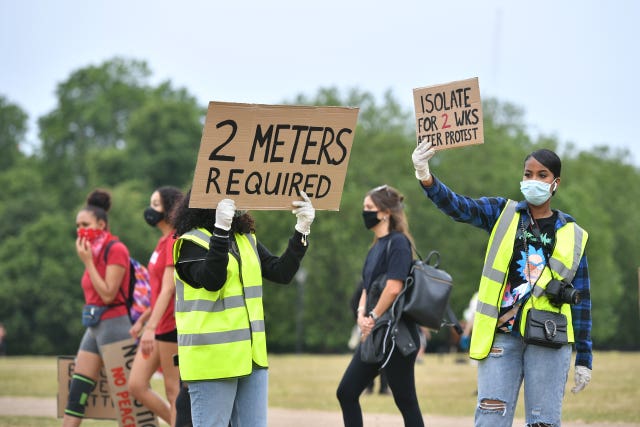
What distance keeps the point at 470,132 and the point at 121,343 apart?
4085 mm

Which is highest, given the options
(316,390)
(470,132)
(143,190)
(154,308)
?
(143,190)

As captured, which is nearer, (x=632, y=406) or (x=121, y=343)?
(x=121, y=343)

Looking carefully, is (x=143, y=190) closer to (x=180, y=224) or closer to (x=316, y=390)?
(x=316, y=390)

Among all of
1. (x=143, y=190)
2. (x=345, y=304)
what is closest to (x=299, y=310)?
(x=345, y=304)

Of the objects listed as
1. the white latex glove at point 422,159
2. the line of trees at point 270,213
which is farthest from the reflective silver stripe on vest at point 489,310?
the line of trees at point 270,213

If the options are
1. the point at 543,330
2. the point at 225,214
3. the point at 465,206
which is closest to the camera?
the point at 225,214

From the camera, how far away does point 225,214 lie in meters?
6.47

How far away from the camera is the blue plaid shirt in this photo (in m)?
6.99

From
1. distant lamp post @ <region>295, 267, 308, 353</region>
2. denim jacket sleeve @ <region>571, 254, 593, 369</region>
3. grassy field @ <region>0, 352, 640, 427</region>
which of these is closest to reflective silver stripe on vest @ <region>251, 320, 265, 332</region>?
denim jacket sleeve @ <region>571, 254, 593, 369</region>

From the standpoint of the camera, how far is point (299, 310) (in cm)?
6450

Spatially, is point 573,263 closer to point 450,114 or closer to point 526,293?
point 526,293

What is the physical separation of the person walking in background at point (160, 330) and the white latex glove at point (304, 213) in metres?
2.25

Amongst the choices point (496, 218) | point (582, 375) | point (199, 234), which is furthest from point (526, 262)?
point (199, 234)

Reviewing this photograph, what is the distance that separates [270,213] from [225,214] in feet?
187
